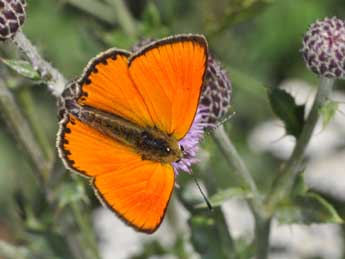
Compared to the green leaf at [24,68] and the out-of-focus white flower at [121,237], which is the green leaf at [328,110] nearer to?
the green leaf at [24,68]

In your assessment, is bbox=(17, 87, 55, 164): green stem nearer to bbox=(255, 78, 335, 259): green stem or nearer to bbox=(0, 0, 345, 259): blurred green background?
bbox=(0, 0, 345, 259): blurred green background

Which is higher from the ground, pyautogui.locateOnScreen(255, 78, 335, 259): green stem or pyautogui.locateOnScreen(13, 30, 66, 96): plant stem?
pyautogui.locateOnScreen(13, 30, 66, 96): plant stem

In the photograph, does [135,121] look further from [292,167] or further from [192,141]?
[292,167]

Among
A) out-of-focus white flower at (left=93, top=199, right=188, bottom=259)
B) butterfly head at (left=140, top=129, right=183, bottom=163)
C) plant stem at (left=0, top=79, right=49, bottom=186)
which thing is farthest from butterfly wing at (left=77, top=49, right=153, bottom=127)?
out-of-focus white flower at (left=93, top=199, right=188, bottom=259)

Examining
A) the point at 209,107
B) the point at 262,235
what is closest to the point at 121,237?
the point at 262,235

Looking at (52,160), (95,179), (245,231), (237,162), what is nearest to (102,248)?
(245,231)

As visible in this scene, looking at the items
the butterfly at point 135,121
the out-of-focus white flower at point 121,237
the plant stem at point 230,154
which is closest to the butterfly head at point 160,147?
the butterfly at point 135,121

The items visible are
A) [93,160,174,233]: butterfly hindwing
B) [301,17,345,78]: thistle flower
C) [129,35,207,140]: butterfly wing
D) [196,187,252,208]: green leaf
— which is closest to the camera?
[93,160,174,233]: butterfly hindwing
